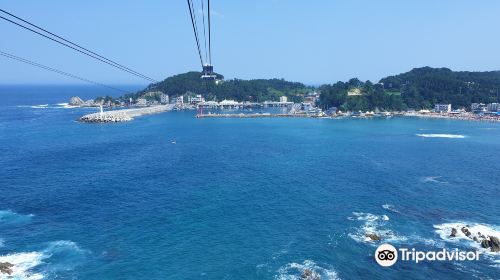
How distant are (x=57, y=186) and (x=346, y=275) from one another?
32.2m

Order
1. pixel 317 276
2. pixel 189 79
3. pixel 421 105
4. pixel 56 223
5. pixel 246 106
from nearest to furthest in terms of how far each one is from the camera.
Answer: pixel 317 276
pixel 56 223
pixel 421 105
pixel 246 106
pixel 189 79

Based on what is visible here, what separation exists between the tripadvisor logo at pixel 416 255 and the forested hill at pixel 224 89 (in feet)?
419

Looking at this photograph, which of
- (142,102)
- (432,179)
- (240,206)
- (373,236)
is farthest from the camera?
(142,102)

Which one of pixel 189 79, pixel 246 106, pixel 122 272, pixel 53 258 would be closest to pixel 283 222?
pixel 122 272

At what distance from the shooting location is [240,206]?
117ft

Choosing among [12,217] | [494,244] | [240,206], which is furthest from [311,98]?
[12,217]

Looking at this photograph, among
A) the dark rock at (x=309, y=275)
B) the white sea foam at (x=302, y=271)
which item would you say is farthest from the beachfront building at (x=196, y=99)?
the dark rock at (x=309, y=275)

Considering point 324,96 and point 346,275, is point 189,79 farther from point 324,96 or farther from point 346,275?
point 346,275

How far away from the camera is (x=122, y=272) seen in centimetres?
2422

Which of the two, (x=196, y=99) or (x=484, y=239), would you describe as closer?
(x=484, y=239)

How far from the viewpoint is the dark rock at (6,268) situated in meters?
24.0

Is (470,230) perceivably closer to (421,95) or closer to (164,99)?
(421,95)

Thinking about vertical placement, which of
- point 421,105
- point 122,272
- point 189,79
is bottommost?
point 122,272

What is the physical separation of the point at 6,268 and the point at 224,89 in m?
134
